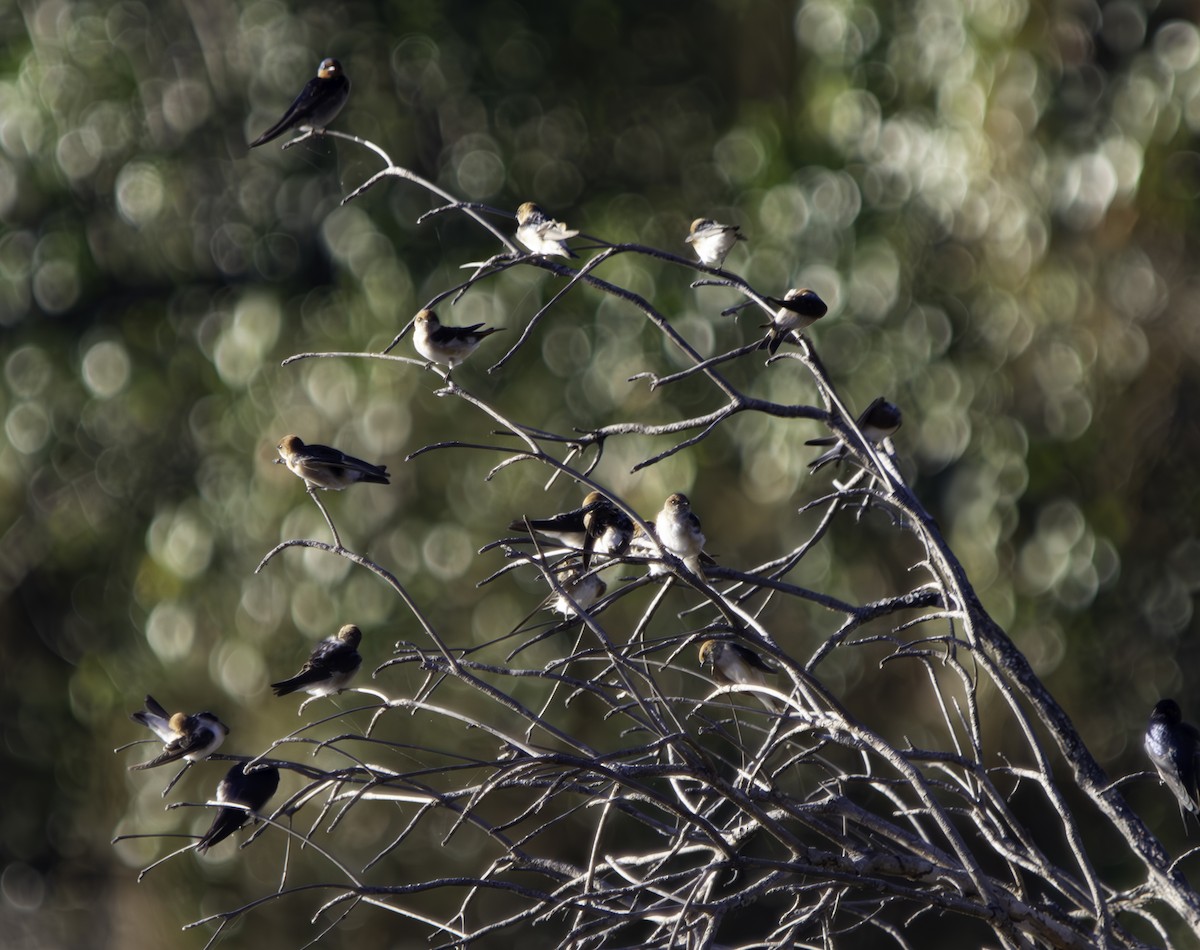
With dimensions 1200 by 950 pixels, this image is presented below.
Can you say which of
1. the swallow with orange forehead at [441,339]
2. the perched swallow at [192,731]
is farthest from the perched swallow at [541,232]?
the perched swallow at [192,731]

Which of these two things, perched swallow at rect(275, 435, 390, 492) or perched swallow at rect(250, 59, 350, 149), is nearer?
perched swallow at rect(275, 435, 390, 492)

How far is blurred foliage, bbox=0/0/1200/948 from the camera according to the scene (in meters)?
8.12

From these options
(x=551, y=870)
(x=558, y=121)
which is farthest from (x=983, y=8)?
(x=551, y=870)

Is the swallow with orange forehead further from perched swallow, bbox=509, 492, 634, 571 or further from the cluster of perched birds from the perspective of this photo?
perched swallow, bbox=509, 492, 634, 571

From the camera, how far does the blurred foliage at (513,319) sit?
26.6 ft

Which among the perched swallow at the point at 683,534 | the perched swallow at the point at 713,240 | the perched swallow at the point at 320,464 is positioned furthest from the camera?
the perched swallow at the point at 713,240

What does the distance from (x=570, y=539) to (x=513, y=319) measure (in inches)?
167

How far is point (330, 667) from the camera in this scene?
17.8 feet

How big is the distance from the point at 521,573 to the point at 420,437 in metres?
1.13

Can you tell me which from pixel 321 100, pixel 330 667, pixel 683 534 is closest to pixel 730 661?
pixel 683 534

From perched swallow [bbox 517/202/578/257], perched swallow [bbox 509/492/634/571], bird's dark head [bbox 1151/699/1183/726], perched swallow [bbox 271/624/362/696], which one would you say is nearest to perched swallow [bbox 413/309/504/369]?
perched swallow [bbox 517/202/578/257]

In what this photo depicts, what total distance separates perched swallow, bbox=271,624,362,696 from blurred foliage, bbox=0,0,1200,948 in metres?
3.05

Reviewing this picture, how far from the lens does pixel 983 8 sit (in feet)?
27.6

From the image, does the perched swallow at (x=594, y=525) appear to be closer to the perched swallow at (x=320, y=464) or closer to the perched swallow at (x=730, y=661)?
the perched swallow at (x=730, y=661)
